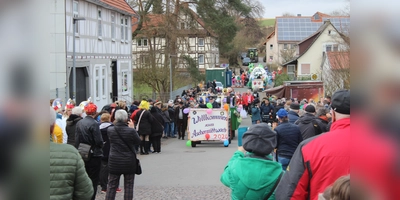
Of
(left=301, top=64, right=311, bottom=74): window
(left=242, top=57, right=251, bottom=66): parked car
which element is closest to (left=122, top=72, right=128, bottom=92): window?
(left=301, top=64, right=311, bottom=74): window

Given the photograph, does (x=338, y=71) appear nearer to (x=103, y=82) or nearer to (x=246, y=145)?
(x=246, y=145)

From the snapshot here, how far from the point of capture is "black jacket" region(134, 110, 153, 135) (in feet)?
61.8

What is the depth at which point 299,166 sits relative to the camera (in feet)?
11.9

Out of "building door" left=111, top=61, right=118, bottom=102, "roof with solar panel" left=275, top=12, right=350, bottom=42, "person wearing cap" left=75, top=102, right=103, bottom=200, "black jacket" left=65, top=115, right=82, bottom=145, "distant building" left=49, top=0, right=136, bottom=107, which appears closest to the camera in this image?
"roof with solar panel" left=275, top=12, right=350, bottom=42

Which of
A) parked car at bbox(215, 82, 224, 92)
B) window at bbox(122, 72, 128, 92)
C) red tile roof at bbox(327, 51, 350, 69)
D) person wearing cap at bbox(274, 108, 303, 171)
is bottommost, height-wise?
person wearing cap at bbox(274, 108, 303, 171)

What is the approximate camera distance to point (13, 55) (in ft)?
5.22

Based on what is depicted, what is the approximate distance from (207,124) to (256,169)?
685 inches

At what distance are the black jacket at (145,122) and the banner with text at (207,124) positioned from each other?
311cm

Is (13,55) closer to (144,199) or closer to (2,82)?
(2,82)

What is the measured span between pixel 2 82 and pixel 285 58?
76.8m

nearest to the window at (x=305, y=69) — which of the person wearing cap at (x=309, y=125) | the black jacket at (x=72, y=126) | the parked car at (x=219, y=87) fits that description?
the parked car at (x=219, y=87)

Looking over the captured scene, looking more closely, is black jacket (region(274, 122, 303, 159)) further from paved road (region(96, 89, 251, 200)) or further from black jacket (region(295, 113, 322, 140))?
paved road (region(96, 89, 251, 200))

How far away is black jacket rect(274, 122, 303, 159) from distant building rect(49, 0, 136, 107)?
53.1 feet

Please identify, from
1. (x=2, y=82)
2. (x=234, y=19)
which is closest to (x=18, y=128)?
(x=2, y=82)
